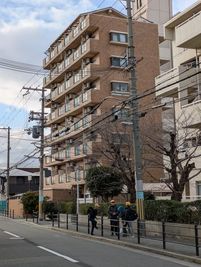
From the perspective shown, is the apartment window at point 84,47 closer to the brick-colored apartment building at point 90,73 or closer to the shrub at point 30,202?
the brick-colored apartment building at point 90,73

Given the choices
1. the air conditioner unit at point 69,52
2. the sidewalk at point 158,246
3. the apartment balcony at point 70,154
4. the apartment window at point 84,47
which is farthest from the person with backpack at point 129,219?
the air conditioner unit at point 69,52

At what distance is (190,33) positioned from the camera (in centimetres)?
3053

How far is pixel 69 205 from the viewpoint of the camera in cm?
4059

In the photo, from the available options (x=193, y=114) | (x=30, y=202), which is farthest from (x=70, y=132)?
(x=193, y=114)

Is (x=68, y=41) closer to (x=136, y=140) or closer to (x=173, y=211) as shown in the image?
(x=136, y=140)

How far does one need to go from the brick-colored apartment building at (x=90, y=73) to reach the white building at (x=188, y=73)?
14134mm

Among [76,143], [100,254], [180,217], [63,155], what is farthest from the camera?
[63,155]

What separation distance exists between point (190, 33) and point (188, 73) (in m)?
2.97

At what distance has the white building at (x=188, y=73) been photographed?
30.5m

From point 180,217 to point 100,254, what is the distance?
6372mm

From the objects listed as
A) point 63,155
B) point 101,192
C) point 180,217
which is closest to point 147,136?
point 101,192

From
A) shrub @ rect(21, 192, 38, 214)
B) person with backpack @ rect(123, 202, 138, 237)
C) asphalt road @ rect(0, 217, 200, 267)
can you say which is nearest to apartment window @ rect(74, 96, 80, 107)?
shrub @ rect(21, 192, 38, 214)

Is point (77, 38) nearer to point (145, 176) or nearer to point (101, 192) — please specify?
point (145, 176)

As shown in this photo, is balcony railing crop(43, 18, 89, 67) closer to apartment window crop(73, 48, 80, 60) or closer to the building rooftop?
apartment window crop(73, 48, 80, 60)
